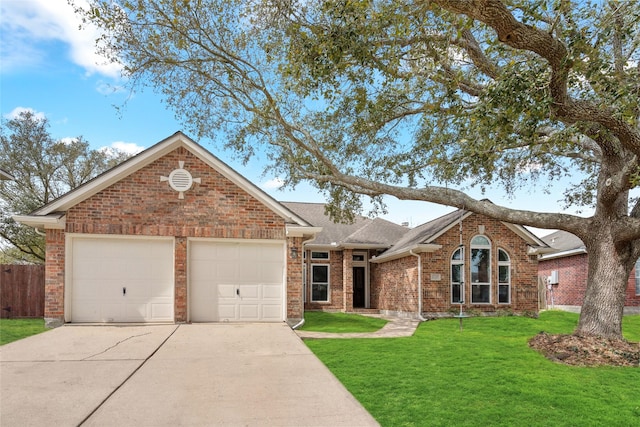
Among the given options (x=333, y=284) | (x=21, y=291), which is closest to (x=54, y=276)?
(x=21, y=291)

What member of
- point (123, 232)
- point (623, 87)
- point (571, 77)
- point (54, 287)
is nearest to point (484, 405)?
point (623, 87)

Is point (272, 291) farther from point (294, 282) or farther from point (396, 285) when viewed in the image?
point (396, 285)

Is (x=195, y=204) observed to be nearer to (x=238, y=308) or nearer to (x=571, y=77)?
(x=238, y=308)

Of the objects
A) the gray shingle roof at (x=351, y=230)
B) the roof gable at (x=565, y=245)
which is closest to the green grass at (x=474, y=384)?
→ the gray shingle roof at (x=351, y=230)

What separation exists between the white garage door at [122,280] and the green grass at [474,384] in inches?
187

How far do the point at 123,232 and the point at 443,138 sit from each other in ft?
31.4

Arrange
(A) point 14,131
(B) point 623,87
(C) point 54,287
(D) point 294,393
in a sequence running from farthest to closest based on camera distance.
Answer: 1. (A) point 14,131
2. (C) point 54,287
3. (B) point 623,87
4. (D) point 294,393

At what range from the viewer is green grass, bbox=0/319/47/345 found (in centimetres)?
979

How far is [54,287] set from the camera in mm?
11047

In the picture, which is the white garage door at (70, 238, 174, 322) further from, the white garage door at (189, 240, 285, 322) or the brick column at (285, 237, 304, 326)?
the brick column at (285, 237, 304, 326)

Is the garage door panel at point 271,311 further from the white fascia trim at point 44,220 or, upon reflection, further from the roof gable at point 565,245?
the roof gable at point 565,245

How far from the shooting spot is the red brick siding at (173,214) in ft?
37.4

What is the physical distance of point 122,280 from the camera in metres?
11.6

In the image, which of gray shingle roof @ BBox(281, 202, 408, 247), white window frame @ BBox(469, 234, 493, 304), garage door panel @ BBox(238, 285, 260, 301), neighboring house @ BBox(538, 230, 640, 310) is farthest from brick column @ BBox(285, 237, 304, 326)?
neighboring house @ BBox(538, 230, 640, 310)
